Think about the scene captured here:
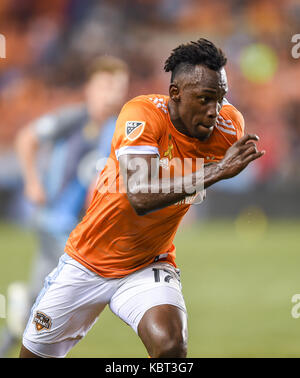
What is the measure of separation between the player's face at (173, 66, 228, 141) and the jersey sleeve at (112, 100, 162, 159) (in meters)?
0.19

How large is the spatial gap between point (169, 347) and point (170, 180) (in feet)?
2.92

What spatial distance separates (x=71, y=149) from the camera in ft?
23.5

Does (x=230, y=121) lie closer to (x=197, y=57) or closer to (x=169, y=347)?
(x=197, y=57)

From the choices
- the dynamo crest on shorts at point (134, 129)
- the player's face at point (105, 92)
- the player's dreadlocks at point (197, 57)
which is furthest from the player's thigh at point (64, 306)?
the player's face at point (105, 92)

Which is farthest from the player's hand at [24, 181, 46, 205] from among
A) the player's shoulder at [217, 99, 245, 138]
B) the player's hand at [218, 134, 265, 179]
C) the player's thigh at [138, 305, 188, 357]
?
the player's hand at [218, 134, 265, 179]

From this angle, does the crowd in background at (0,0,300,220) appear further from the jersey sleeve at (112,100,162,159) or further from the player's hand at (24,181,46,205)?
the jersey sleeve at (112,100,162,159)

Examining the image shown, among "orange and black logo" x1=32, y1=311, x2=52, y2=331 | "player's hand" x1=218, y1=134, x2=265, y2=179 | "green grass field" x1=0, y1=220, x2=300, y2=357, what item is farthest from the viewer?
"green grass field" x1=0, y1=220, x2=300, y2=357

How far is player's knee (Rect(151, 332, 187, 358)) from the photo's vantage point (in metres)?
3.65

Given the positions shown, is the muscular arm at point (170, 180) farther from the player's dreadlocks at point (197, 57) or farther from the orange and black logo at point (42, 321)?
the orange and black logo at point (42, 321)

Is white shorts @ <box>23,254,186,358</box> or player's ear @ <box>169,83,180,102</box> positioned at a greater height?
player's ear @ <box>169,83,180,102</box>

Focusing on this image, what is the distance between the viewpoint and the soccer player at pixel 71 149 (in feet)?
21.9

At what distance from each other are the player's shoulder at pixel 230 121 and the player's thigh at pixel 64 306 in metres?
1.17

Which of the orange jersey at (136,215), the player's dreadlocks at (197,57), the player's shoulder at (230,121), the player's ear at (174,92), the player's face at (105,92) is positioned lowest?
the orange jersey at (136,215)

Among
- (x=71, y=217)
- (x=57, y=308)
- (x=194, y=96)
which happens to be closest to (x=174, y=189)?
(x=194, y=96)
